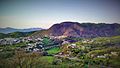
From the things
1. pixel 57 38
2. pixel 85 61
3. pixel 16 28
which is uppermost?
pixel 16 28

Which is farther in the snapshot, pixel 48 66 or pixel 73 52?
pixel 73 52

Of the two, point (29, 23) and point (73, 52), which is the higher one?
point (29, 23)

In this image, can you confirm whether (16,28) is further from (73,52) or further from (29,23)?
(73,52)

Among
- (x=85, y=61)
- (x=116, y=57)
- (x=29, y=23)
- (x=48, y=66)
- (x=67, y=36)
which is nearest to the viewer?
(x=48, y=66)

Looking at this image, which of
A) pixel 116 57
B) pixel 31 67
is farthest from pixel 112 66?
pixel 31 67

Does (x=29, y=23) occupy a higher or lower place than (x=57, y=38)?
higher

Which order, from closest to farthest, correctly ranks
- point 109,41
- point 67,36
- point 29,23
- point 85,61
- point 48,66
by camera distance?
point 48,66 < point 85,61 < point 29,23 < point 109,41 < point 67,36

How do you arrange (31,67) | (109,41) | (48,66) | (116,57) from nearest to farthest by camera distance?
1. (31,67)
2. (48,66)
3. (116,57)
4. (109,41)

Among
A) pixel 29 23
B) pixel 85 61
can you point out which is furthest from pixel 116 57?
pixel 29 23

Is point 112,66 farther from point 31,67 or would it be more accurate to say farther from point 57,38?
point 57,38

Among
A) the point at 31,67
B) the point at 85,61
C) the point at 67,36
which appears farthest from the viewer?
the point at 67,36
